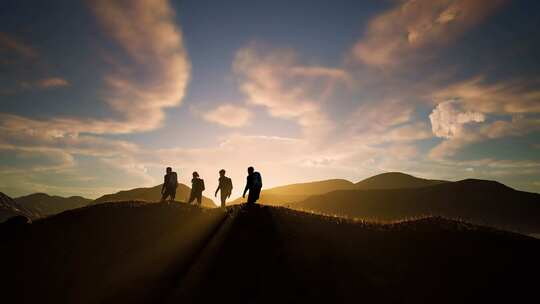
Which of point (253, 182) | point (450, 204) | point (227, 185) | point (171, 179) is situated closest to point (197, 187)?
point (171, 179)

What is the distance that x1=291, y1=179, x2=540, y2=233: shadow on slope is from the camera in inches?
2950

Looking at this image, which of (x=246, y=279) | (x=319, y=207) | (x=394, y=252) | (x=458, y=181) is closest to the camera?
(x=246, y=279)

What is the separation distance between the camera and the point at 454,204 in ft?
283

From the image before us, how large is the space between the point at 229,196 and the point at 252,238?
30.8 ft

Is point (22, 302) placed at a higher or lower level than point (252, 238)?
lower

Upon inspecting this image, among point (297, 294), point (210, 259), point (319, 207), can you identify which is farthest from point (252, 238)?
point (319, 207)

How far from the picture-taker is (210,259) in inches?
423

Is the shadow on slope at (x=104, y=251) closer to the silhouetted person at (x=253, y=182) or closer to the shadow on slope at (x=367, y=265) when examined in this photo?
the silhouetted person at (x=253, y=182)

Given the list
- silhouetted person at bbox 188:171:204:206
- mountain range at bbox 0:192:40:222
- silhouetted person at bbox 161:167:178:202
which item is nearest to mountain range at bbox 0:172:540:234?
silhouetted person at bbox 188:171:204:206

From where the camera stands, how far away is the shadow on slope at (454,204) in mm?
74919

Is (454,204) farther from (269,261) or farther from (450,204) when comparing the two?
(269,261)

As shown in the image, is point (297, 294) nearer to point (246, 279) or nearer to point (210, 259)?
point (246, 279)

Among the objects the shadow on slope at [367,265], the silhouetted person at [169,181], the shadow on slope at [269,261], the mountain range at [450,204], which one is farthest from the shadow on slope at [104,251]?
the mountain range at [450,204]

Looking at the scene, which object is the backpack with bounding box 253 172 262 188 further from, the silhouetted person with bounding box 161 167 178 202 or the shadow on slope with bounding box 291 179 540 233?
the shadow on slope with bounding box 291 179 540 233
